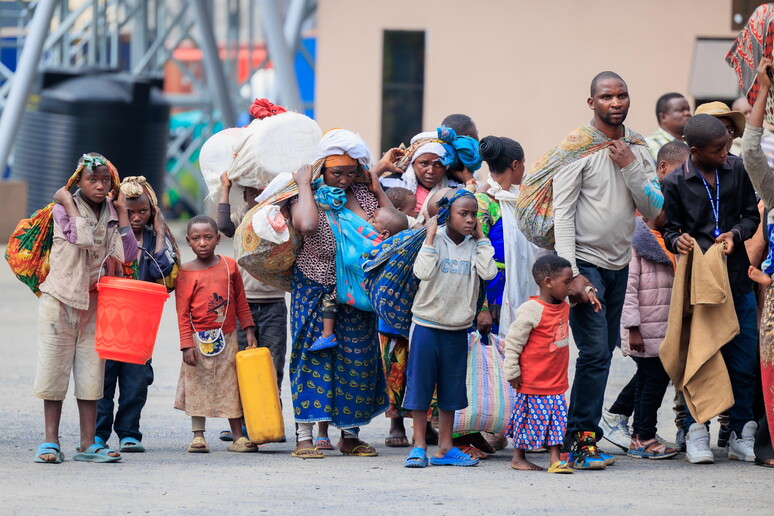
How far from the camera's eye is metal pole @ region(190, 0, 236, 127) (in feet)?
79.3

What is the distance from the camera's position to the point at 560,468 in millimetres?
6699

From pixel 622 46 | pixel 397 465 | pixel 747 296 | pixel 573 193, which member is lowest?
pixel 397 465

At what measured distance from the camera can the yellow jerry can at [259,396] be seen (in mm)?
7398

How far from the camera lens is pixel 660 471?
6852 millimetres

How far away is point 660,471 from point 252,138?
296cm

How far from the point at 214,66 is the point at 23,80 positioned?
568 centimetres

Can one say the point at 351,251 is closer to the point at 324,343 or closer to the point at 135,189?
the point at 324,343

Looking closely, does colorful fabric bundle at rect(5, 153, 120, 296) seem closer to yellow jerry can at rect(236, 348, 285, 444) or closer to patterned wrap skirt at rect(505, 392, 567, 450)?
yellow jerry can at rect(236, 348, 285, 444)

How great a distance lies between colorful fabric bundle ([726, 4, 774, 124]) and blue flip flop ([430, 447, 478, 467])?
2.27 meters

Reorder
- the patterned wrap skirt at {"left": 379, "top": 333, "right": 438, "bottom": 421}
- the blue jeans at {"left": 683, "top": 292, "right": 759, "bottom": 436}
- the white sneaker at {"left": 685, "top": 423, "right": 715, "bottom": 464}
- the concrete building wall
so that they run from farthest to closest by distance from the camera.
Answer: the concrete building wall, the patterned wrap skirt at {"left": 379, "top": 333, "right": 438, "bottom": 421}, the blue jeans at {"left": 683, "top": 292, "right": 759, "bottom": 436}, the white sneaker at {"left": 685, "top": 423, "right": 715, "bottom": 464}

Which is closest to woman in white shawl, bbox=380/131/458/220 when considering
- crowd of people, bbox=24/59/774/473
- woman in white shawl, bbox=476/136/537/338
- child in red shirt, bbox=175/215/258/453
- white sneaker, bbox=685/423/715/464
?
crowd of people, bbox=24/59/774/473

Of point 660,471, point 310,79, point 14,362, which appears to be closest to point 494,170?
point 660,471

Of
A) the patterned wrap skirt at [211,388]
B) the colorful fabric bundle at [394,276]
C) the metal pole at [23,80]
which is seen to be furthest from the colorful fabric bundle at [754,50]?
the metal pole at [23,80]

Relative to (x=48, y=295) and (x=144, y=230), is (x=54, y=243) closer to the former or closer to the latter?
(x=48, y=295)
